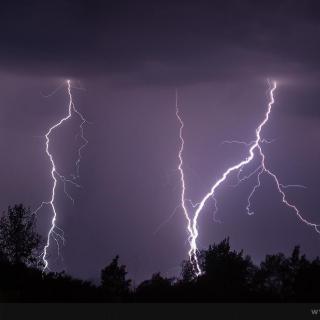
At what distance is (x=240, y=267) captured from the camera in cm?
3862

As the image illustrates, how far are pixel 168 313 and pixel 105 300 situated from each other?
3.49 meters

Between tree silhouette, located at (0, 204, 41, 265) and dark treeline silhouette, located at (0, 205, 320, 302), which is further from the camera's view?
tree silhouette, located at (0, 204, 41, 265)

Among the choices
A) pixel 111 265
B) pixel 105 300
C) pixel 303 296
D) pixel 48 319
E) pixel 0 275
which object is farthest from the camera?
pixel 111 265

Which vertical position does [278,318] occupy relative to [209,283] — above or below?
below

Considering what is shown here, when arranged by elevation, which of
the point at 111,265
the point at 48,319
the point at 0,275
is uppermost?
the point at 111,265

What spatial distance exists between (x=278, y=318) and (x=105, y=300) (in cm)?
511

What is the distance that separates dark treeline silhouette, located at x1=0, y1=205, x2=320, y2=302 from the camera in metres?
26.3

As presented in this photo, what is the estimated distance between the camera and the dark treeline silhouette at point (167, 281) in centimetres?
2634

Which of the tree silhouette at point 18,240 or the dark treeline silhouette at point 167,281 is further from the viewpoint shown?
the tree silhouette at point 18,240

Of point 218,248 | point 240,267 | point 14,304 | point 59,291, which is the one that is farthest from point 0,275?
point 218,248

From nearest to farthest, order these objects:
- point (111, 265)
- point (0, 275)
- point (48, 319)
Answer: point (48, 319) → point (0, 275) → point (111, 265)

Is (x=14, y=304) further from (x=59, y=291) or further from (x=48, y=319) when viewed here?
(x=59, y=291)

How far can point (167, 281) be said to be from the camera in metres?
35.7

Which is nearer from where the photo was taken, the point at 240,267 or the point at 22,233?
the point at 240,267
